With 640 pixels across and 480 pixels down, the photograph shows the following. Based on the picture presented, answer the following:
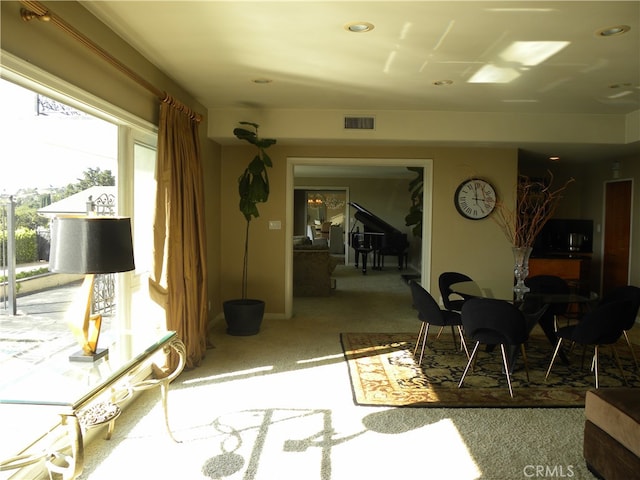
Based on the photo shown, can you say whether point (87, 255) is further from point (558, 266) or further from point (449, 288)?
point (558, 266)

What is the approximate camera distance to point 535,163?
813 centimetres

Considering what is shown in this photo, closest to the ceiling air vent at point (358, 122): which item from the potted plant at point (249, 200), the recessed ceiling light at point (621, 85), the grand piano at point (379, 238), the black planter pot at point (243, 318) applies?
the potted plant at point (249, 200)

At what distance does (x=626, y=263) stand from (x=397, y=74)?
4.86 metres

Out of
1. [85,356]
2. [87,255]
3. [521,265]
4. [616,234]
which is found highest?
[616,234]

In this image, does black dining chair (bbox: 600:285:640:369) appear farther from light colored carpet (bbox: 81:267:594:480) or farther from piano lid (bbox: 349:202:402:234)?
piano lid (bbox: 349:202:402:234)

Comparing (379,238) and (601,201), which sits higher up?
(601,201)

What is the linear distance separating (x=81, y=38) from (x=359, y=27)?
1632 mm

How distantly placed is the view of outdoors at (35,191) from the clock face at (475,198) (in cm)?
451

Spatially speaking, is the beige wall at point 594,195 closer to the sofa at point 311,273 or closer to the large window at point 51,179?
the sofa at point 311,273

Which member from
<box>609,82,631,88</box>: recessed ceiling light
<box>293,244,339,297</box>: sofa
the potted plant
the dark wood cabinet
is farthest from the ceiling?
<box>293,244,339,297</box>: sofa

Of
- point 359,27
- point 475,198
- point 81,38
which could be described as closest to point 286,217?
point 475,198

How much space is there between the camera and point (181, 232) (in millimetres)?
4324

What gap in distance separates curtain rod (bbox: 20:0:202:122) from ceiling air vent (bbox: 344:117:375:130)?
2240mm

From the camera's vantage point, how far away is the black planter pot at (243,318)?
5.51m
